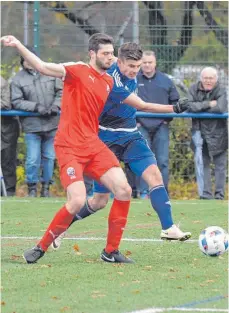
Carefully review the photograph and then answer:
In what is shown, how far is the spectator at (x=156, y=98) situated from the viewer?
15.4m

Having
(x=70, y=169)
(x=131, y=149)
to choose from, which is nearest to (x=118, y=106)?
(x=131, y=149)

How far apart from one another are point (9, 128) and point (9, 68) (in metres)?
1.74

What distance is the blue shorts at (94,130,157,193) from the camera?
393 inches

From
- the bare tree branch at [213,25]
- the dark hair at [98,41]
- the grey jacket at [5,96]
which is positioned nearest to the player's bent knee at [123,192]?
the dark hair at [98,41]

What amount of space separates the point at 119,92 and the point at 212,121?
6206 millimetres

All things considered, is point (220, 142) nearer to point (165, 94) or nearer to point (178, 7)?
point (165, 94)

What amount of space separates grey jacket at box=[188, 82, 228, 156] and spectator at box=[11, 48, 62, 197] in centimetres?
213

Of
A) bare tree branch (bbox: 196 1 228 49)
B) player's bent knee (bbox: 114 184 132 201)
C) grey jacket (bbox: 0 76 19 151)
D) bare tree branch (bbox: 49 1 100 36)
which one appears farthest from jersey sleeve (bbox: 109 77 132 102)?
bare tree branch (bbox: 49 1 100 36)

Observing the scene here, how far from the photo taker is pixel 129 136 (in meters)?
10.2

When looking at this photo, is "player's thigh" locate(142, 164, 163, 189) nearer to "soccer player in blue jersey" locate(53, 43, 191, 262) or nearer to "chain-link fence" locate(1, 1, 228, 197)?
"soccer player in blue jersey" locate(53, 43, 191, 262)

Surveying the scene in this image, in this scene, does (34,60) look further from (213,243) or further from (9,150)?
(9,150)

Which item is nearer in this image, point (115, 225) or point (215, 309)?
point (215, 309)

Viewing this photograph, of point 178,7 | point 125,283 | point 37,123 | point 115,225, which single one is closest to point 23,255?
point 115,225

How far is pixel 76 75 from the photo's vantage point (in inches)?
352
